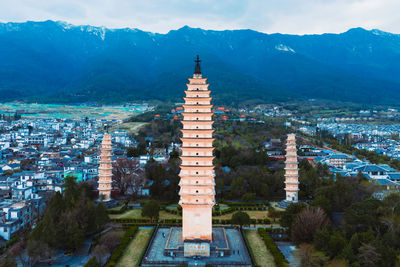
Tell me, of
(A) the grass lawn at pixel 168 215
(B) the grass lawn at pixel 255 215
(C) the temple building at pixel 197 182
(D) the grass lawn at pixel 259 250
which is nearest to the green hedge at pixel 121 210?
(A) the grass lawn at pixel 168 215

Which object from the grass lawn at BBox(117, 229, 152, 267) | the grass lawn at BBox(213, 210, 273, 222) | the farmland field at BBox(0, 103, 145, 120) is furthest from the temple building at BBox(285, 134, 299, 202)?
the farmland field at BBox(0, 103, 145, 120)

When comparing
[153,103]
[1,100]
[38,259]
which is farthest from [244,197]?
[1,100]

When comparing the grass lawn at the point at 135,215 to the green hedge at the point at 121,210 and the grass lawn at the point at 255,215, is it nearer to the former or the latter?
the green hedge at the point at 121,210

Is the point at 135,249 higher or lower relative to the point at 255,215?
lower

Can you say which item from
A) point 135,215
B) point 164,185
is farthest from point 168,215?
point 164,185

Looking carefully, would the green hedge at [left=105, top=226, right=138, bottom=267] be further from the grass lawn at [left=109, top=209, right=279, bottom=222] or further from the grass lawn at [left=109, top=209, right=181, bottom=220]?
the grass lawn at [left=109, top=209, right=279, bottom=222]

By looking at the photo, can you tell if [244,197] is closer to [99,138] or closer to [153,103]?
[99,138]

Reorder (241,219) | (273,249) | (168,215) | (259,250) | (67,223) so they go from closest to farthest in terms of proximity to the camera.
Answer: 1. (273,249)
2. (67,223)
3. (259,250)
4. (241,219)
5. (168,215)

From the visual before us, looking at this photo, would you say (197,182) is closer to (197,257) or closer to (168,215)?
(197,257)
